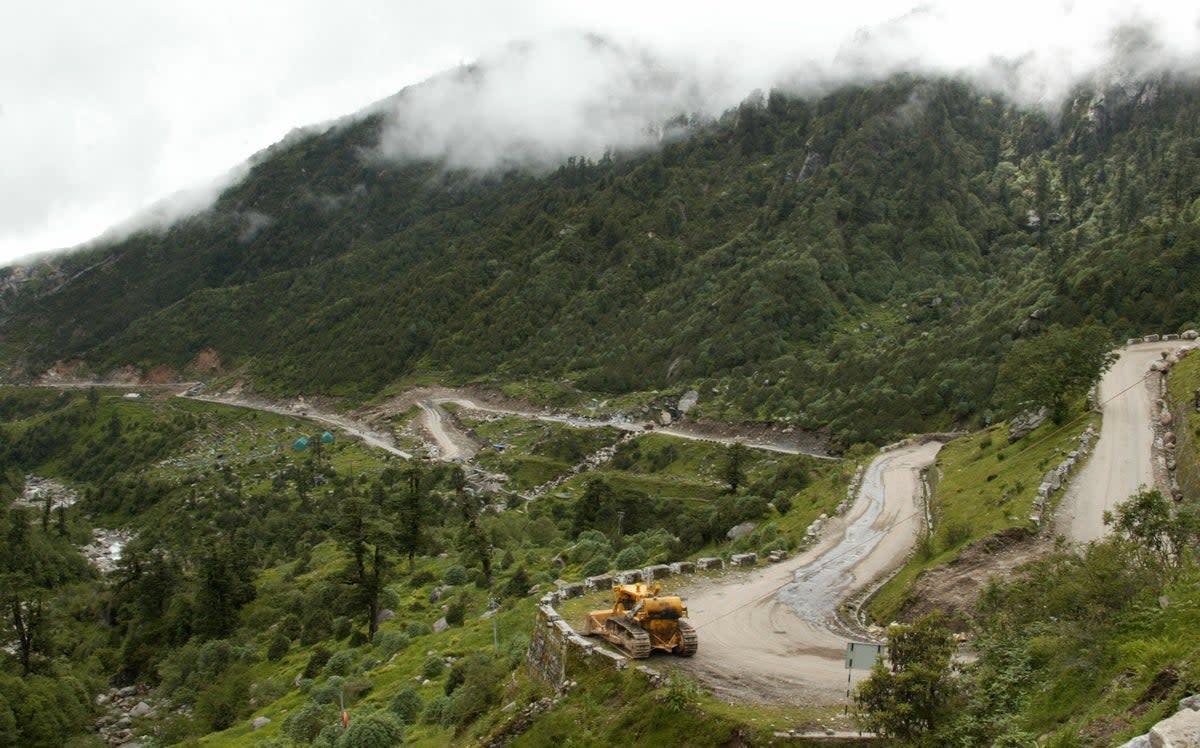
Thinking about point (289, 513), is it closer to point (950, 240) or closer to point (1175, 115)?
point (950, 240)

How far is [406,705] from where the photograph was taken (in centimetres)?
2833

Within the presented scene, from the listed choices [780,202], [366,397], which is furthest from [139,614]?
[780,202]

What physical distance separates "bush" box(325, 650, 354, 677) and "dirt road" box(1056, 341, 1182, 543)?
29.4 metres

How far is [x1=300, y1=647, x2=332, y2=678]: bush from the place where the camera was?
4034 centimetres

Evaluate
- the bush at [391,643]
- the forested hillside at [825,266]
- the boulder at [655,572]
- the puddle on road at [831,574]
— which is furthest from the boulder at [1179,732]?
the forested hillside at [825,266]

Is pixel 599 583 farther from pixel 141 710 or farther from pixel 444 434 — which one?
pixel 444 434

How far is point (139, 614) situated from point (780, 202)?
357 feet

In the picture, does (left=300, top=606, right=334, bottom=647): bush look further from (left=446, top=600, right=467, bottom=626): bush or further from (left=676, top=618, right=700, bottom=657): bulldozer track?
(left=676, top=618, right=700, bottom=657): bulldozer track

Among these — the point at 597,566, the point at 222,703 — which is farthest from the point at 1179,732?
the point at 222,703

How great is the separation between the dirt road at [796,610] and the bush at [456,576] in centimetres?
2133

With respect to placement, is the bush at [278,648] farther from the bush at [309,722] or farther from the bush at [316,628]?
the bush at [309,722]

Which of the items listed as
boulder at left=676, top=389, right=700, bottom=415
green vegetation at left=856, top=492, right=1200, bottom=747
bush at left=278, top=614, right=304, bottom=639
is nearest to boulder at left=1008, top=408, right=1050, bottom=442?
green vegetation at left=856, top=492, right=1200, bottom=747

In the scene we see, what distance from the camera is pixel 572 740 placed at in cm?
1800

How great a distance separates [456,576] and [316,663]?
9506mm
